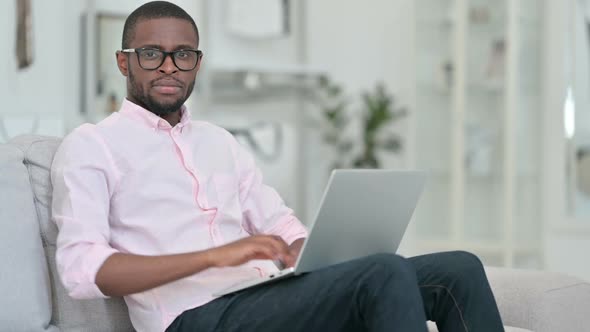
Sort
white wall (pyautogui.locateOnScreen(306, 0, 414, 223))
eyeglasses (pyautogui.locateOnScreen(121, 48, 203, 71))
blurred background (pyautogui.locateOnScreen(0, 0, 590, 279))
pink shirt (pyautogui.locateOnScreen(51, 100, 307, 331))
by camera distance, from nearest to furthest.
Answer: pink shirt (pyautogui.locateOnScreen(51, 100, 307, 331))
eyeglasses (pyautogui.locateOnScreen(121, 48, 203, 71))
blurred background (pyautogui.locateOnScreen(0, 0, 590, 279))
white wall (pyautogui.locateOnScreen(306, 0, 414, 223))

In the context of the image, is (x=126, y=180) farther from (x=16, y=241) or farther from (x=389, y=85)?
(x=389, y=85)

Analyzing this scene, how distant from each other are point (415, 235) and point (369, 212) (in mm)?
3549

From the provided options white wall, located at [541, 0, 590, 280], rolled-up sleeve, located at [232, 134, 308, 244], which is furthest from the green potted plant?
rolled-up sleeve, located at [232, 134, 308, 244]

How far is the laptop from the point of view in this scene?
1.67 metres

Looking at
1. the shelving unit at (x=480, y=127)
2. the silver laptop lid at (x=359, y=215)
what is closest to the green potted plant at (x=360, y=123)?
the shelving unit at (x=480, y=127)

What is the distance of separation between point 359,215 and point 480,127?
336 centimetres

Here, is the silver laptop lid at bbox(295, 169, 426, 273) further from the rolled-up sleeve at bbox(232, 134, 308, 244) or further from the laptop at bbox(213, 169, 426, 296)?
the rolled-up sleeve at bbox(232, 134, 308, 244)

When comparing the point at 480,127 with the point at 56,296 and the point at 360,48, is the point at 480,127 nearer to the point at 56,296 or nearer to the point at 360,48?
the point at 360,48

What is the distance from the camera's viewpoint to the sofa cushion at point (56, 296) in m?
1.97

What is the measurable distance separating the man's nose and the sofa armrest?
92cm

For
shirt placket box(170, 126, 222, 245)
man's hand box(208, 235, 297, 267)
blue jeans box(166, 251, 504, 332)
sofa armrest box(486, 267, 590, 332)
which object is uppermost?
shirt placket box(170, 126, 222, 245)

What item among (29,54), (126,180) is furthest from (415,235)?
(126,180)

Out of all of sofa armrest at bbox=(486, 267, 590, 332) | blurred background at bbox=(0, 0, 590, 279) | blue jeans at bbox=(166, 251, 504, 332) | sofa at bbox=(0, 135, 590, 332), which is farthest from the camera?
blurred background at bbox=(0, 0, 590, 279)

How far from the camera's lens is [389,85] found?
215 inches
